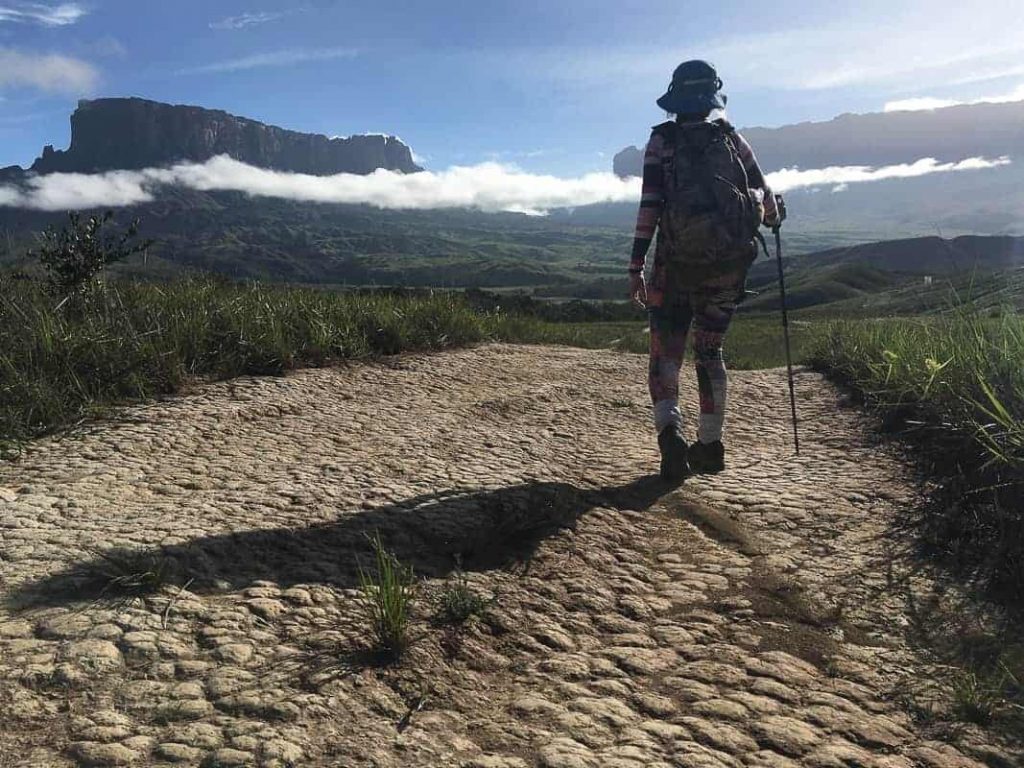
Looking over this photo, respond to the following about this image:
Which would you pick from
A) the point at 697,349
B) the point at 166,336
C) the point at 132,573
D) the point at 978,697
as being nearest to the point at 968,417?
the point at 697,349

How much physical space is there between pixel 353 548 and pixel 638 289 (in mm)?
2490

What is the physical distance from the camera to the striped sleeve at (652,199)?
4219 millimetres

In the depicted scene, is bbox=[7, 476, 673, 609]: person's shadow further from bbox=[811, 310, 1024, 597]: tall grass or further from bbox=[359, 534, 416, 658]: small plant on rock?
bbox=[811, 310, 1024, 597]: tall grass

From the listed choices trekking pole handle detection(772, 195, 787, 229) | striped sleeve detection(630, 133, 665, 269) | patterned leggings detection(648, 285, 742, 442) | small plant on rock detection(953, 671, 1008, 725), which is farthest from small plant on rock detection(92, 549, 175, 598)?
trekking pole handle detection(772, 195, 787, 229)

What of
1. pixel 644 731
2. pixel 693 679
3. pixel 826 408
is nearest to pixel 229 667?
pixel 644 731

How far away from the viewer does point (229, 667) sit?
6.78 ft

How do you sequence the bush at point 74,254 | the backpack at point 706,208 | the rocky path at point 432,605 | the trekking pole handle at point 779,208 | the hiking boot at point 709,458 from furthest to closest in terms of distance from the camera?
the bush at point 74,254 → the trekking pole handle at point 779,208 → the hiking boot at point 709,458 → the backpack at point 706,208 → the rocky path at point 432,605

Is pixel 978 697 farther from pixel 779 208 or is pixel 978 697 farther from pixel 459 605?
pixel 779 208

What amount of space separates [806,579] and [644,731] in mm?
1310

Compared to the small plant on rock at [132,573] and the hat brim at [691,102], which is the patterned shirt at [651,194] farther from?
the small plant on rock at [132,573]

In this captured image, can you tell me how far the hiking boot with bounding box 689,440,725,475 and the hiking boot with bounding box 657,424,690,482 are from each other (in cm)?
20

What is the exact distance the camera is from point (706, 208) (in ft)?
13.1

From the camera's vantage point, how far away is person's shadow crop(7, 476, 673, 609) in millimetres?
2441

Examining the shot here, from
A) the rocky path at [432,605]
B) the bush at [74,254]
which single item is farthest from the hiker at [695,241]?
the bush at [74,254]
